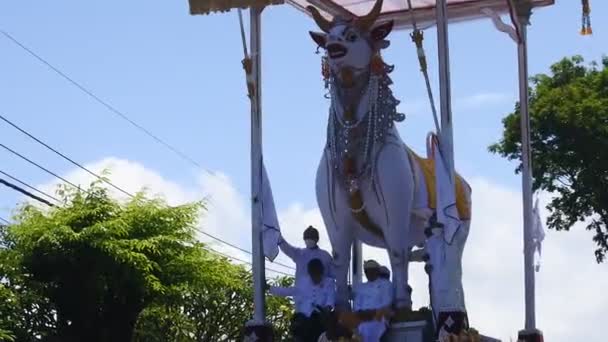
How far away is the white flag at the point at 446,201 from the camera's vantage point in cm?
1012

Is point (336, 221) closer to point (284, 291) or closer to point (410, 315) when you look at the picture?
point (284, 291)

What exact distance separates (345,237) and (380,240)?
0.91 feet

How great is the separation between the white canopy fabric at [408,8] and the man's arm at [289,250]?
253 centimetres

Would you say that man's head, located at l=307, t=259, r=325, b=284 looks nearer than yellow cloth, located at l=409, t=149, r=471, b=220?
Yes

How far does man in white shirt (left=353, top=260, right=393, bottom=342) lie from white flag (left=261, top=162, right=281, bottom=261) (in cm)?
70

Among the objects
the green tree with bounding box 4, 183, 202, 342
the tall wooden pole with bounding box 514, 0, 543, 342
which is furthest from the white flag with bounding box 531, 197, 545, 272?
the green tree with bounding box 4, 183, 202, 342

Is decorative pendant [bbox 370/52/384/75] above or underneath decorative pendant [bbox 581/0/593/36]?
underneath

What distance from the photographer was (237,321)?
2423cm

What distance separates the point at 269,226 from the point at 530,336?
2.32 metres

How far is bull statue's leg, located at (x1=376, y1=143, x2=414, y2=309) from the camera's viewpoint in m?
10.7

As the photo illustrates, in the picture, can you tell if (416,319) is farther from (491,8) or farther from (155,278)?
(155,278)

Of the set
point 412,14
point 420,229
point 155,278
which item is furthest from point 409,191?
point 155,278

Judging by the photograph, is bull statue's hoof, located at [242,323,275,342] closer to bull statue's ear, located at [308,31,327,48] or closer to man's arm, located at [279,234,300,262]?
man's arm, located at [279,234,300,262]

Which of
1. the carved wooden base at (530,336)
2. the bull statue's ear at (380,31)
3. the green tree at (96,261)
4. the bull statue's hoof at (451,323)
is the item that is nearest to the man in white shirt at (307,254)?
the bull statue's hoof at (451,323)
